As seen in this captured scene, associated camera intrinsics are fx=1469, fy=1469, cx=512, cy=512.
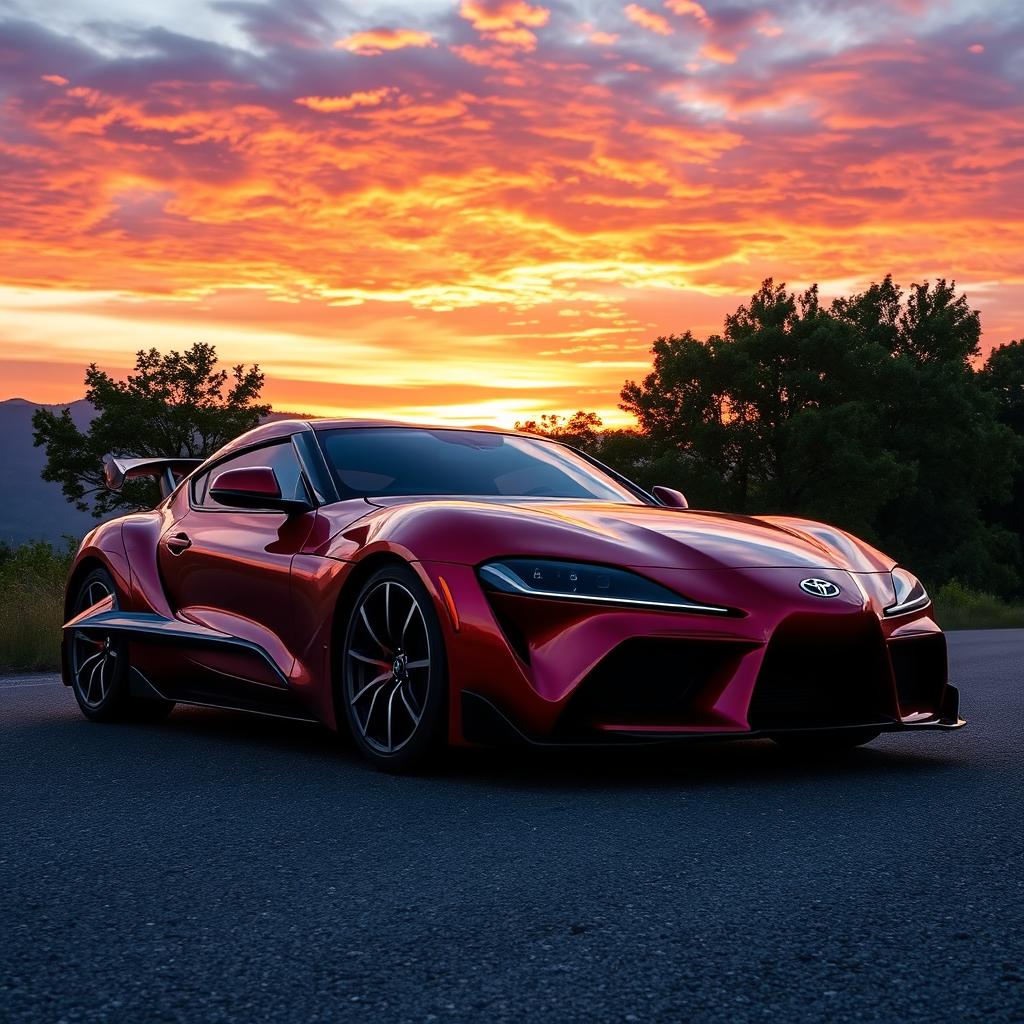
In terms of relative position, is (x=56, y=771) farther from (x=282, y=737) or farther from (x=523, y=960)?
(x=523, y=960)

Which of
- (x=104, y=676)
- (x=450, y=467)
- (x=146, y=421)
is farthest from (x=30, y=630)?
(x=146, y=421)

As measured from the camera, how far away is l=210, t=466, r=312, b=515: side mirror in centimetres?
589

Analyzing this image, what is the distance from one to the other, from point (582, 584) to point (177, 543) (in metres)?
2.64

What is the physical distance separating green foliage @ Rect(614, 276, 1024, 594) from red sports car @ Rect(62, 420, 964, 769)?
4566 centimetres

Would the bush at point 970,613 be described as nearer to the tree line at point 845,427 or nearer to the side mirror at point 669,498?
the tree line at point 845,427

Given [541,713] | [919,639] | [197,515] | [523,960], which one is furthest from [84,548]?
[523,960]

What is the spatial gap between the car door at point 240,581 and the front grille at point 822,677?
1947 mm

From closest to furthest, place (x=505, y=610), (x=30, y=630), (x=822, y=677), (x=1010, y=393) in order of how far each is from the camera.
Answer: (x=505, y=610) → (x=822, y=677) → (x=30, y=630) → (x=1010, y=393)

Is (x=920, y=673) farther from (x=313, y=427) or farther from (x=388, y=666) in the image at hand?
(x=313, y=427)

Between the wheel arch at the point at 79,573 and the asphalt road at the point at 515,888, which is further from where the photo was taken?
the wheel arch at the point at 79,573

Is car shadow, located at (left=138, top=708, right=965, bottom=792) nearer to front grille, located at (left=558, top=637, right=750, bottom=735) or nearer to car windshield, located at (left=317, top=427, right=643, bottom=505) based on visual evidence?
front grille, located at (left=558, top=637, right=750, bottom=735)

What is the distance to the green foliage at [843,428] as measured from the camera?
171 ft

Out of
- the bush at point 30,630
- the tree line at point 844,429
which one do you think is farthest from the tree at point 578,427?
the bush at point 30,630

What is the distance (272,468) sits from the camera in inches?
251
